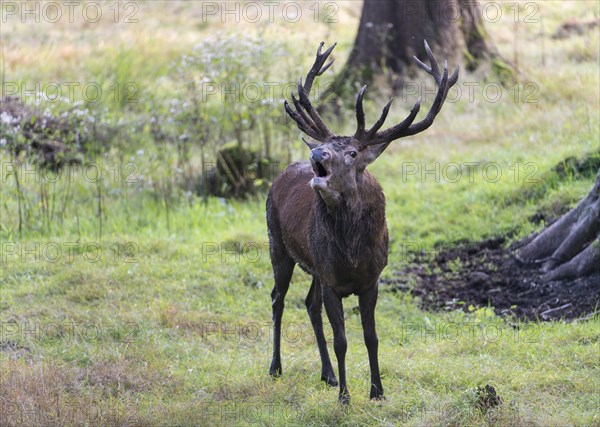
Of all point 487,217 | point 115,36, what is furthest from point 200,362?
point 115,36

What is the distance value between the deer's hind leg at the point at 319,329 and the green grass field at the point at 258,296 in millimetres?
110

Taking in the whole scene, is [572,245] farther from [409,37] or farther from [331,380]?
[409,37]

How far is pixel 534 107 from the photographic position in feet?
45.5

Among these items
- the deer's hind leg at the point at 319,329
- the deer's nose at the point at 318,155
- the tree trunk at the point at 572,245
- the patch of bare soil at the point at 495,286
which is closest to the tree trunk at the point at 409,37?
the patch of bare soil at the point at 495,286

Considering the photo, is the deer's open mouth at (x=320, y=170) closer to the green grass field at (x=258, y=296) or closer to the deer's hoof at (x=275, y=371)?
the green grass field at (x=258, y=296)

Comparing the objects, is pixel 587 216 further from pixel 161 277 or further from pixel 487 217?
pixel 161 277

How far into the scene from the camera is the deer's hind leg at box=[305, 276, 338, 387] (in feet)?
22.9

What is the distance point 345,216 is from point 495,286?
3.61 metres

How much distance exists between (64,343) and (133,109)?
8.76 m

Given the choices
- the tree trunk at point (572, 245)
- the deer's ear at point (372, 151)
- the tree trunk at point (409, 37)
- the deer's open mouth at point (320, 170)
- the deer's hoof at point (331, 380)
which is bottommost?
the deer's hoof at point (331, 380)

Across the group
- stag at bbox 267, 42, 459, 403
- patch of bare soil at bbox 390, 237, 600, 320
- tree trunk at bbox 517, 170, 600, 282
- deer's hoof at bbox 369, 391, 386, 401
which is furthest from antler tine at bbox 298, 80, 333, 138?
tree trunk at bbox 517, 170, 600, 282

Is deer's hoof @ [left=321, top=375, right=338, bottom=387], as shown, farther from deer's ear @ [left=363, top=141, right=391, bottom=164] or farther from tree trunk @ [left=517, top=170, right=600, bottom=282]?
tree trunk @ [left=517, top=170, right=600, bottom=282]

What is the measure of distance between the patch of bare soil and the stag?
8.11 feet

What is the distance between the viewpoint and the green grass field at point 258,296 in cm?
654
